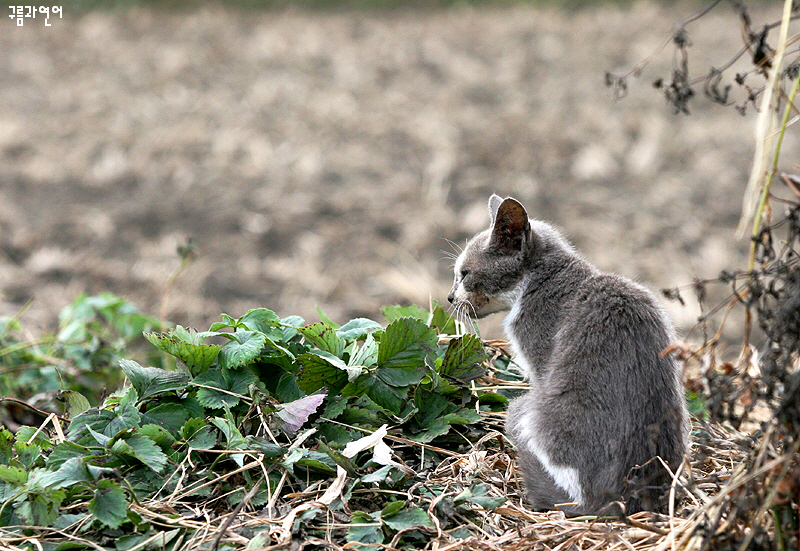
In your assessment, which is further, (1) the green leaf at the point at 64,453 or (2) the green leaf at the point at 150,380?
(2) the green leaf at the point at 150,380

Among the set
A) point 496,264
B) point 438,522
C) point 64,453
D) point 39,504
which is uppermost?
point 496,264

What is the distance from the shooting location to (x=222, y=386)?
269 centimetres

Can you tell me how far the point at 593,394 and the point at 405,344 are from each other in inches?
26.1

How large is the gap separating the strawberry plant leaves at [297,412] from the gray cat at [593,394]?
72 centimetres

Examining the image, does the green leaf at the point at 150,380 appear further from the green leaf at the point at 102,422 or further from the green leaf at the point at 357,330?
the green leaf at the point at 357,330

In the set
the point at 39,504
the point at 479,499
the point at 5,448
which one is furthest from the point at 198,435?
the point at 479,499

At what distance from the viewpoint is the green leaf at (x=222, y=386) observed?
2.64 meters

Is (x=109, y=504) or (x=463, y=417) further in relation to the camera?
(x=463, y=417)

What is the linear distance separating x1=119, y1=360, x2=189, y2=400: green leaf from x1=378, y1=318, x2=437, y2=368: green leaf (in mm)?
705

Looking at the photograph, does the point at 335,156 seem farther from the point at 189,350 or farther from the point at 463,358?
the point at 189,350

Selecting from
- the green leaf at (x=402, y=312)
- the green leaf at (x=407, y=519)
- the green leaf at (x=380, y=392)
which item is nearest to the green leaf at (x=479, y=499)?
the green leaf at (x=407, y=519)

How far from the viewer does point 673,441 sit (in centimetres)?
257

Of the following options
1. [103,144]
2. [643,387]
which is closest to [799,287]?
[643,387]

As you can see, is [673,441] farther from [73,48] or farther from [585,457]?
[73,48]
